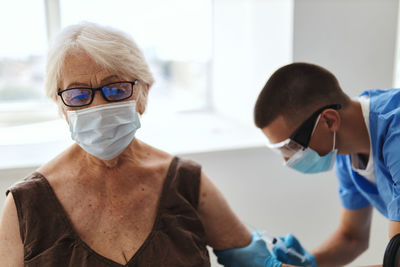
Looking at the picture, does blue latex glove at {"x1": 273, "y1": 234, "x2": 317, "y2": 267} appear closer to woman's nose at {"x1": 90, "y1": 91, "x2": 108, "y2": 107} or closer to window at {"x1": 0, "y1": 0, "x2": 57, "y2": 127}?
woman's nose at {"x1": 90, "y1": 91, "x2": 108, "y2": 107}

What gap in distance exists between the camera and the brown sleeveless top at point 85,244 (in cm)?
125

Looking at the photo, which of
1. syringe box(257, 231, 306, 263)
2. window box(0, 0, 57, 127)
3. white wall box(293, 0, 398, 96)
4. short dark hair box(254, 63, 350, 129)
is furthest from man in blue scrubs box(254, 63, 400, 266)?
window box(0, 0, 57, 127)

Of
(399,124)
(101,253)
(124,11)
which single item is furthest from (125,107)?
(124,11)

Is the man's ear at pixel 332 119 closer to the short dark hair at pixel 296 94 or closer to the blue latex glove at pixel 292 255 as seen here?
the short dark hair at pixel 296 94

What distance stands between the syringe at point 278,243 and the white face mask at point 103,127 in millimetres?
643

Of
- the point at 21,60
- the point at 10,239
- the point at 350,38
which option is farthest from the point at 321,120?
the point at 21,60

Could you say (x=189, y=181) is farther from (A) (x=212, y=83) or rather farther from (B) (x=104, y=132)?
(A) (x=212, y=83)

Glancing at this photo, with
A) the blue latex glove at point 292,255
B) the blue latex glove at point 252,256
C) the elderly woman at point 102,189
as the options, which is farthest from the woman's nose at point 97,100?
the blue latex glove at point 292,255

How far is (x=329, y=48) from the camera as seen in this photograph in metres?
2.07

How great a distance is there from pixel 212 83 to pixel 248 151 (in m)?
0.75

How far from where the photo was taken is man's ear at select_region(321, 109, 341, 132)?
142cm

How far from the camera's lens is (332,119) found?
143 centimetres

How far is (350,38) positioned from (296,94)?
869 millimetres

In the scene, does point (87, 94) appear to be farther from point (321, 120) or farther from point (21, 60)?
point (21, 60)
